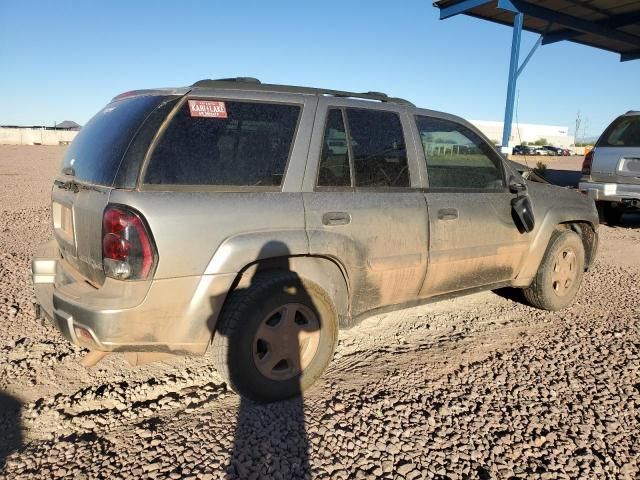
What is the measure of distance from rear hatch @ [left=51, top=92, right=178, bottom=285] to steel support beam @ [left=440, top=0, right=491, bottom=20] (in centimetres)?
1228

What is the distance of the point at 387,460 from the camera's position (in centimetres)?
236

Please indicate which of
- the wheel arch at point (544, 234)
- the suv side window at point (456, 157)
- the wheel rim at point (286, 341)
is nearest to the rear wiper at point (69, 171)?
the wheel rim at point (286, 341)

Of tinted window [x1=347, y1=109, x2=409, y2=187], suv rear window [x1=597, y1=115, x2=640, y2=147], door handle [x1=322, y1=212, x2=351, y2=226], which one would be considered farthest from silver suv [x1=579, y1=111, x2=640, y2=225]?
door handle [x1=322, y1=212, x2=351, y2=226]

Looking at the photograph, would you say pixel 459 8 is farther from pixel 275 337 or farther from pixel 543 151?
pixel 543 151

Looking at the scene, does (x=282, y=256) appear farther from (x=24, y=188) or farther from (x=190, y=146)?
(x=24, y=188)

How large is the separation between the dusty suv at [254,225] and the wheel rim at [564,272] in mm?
1156

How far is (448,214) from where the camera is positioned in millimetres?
3520

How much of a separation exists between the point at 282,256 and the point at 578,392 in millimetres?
2084

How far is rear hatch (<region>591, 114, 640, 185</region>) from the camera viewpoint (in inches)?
302

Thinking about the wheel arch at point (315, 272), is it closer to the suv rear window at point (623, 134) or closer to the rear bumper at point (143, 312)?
the rear bumper at point (143, 312)

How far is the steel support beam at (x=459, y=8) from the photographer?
41.8 feet

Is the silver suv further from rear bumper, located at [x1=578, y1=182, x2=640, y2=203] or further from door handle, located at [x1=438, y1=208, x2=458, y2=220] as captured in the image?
door handle, located at [x1=438, y1=208, x2=458, y2=220]

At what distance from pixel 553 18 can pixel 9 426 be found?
1607 centimetres

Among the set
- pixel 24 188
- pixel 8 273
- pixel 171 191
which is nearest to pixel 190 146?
pixel 171 191
